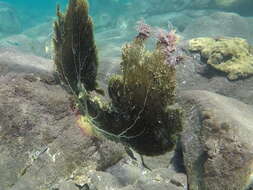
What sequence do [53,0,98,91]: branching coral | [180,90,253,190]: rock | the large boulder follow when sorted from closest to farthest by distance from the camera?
1. the large boulder
2. [180,90,253,190]: rock
3. [53,0,98,91]: branching coral

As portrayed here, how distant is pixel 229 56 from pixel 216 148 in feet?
16.1

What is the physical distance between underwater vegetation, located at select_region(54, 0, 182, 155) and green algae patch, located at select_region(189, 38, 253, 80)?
4.34 metres

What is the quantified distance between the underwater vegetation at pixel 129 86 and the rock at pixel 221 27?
41.1ft

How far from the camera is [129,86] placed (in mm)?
4000

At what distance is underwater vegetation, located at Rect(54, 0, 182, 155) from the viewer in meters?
3.85


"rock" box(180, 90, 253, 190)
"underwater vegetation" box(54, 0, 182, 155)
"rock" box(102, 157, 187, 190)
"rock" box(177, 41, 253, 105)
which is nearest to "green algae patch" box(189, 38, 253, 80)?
"rock" box(177, 41, 253, 105)

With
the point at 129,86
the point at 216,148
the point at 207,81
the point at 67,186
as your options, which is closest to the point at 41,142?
the point at 67,186

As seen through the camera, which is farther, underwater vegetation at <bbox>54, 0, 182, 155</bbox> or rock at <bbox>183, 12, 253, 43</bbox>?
rock at <bbox>183, 12, 253, 43</bbox>

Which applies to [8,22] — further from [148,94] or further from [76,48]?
[148,94]

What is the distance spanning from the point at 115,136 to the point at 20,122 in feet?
4.72

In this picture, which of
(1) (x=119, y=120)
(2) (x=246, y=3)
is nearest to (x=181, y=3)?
(2) (x=246, y=3)

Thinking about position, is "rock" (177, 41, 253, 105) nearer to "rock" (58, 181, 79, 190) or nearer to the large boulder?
the large boulder

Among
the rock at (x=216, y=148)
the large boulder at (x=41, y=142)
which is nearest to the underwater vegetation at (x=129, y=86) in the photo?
the large boulder at (x=41, y=142)

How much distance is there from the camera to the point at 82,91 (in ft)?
14.7
